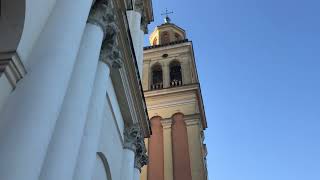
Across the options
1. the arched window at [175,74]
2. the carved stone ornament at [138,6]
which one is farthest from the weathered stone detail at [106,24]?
the arched window at [175,74]

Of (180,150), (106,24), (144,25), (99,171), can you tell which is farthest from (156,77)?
(106,24)

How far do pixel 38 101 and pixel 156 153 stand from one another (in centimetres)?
1740

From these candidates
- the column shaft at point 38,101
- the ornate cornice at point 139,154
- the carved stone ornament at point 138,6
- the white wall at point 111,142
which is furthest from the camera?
the carved stone ornament at point 138,6

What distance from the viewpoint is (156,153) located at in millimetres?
21812

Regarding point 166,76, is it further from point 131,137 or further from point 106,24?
point 106,24

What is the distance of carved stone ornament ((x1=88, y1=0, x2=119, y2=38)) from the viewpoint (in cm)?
768

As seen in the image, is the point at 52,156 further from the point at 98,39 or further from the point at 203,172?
the point at 203,172

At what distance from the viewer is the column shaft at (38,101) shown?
425 cm

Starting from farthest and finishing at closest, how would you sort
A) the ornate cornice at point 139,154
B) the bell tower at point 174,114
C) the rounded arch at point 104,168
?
the bell tower at point 174,114
the ornate cornice at point 139,154
the rounded arch at point 104,168

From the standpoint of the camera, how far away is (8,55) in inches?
190

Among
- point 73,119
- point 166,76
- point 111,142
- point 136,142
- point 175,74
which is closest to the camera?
point 73,119

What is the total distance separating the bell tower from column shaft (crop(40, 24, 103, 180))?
565 inches

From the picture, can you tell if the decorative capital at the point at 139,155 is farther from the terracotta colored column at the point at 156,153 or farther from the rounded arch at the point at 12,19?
the terracotta colored column at the point at 156,153

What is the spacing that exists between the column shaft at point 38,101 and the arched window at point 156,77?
66.1 feet
